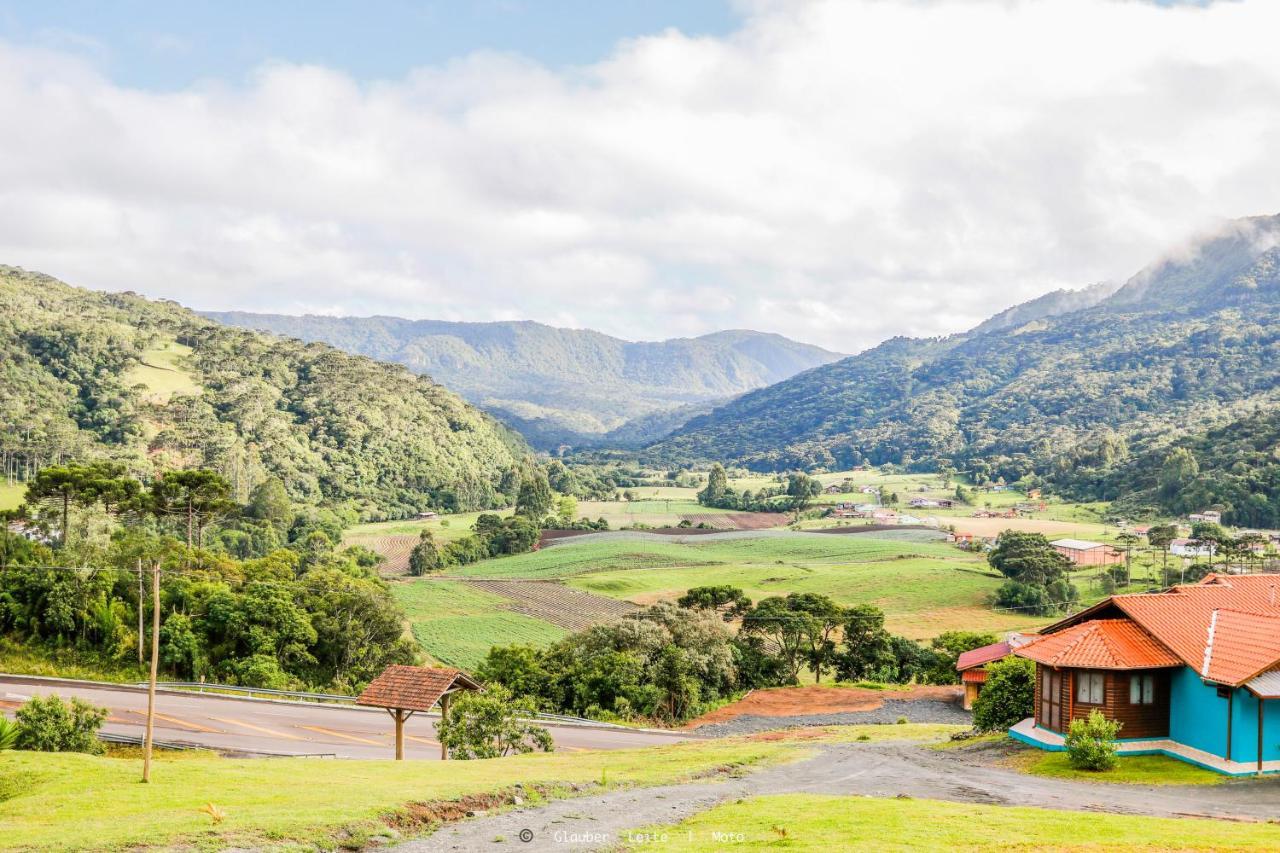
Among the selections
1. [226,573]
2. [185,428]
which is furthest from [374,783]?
[185,428]

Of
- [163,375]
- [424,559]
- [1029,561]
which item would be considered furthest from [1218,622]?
[163,375]

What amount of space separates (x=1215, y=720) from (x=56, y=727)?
1094 inches

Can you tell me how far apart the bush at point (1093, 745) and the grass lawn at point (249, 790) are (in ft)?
22.4

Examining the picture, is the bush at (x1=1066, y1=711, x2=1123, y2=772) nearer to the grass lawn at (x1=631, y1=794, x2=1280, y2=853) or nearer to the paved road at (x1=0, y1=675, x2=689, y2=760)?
the grass lawn at (x1=631, y1=794, x2=1280, y2=853)

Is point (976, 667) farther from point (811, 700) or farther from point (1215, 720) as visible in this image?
point (1215, 720)

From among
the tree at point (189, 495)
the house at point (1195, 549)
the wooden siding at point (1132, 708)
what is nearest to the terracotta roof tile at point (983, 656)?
the wooden siding at point (1132, 708)

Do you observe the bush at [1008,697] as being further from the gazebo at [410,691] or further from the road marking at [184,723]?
the road marking at [184,723]

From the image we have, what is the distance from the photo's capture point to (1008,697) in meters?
26.1

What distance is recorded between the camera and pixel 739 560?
101 metres

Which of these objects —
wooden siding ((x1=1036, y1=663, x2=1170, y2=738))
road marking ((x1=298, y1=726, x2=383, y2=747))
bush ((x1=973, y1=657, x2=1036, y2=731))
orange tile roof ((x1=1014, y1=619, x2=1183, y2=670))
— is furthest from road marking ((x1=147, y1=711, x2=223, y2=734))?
wooden siding ((x1=1036, y1=663, x2=1170, y2=738))

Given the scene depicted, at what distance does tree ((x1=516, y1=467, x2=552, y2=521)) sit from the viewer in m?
130

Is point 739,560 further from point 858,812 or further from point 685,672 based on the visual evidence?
point 858,812

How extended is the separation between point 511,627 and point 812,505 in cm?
9570

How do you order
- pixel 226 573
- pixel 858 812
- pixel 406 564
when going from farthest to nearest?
pixel 406 564
pixel 226 573
pixel 858 812
